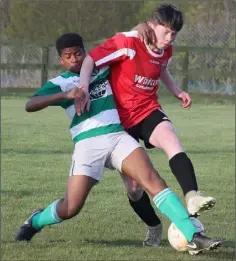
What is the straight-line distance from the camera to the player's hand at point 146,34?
18.2 ft

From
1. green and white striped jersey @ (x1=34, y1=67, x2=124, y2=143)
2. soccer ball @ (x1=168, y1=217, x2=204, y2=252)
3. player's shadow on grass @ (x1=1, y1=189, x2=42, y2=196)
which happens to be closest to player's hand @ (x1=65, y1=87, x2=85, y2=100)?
green and white striped jersey @ (x1=34, y1=67, x2=124, y2=143)

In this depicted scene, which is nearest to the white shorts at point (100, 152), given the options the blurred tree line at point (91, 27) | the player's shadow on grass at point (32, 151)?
the player's shadow on grass at point (32, 151)

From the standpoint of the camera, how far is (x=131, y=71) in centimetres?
563

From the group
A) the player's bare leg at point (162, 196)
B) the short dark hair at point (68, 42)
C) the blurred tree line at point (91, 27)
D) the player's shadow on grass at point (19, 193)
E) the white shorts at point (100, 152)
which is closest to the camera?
the player's bare leg at point (162, 196)

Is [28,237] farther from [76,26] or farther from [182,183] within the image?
[76,26]

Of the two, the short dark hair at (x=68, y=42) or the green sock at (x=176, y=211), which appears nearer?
the green sock at (x=176, y=211)

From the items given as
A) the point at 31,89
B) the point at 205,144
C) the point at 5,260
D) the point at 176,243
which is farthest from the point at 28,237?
the point at 31,89

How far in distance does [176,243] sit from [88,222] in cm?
148

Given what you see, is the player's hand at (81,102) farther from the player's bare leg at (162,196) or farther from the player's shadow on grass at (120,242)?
the player's shadow on grass at (120,242)

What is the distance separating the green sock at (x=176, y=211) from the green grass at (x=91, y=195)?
289mm

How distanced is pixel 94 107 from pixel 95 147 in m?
0.29

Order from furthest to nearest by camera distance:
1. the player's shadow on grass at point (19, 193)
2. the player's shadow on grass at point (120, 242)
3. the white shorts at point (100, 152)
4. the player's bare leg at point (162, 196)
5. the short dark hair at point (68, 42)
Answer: the player's shadow on grass at point (19, 193)
the player's shadow on grass at point (120, 242)
the short dark hair at point (68, 42)
the white shorts at point (100, 152)
the player's bare leg at point (162, 196)

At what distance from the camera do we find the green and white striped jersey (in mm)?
5570

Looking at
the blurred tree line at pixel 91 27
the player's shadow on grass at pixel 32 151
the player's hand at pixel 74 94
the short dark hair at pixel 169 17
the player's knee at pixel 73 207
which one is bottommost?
the blurred tree line at pixel 91 27
